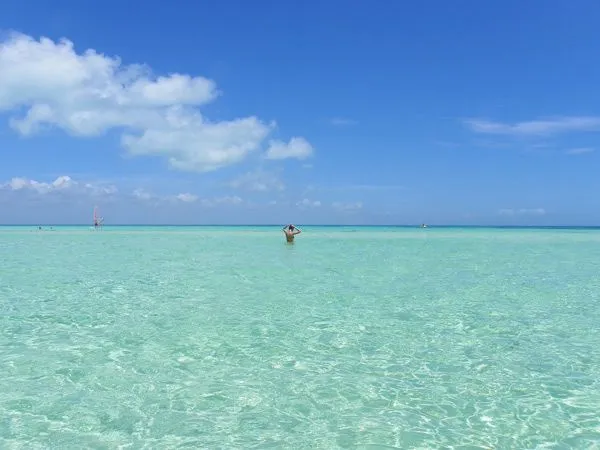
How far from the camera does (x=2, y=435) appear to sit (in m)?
5.43

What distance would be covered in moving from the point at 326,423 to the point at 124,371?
11.7 feet

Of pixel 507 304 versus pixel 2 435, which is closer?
pixel 2 435

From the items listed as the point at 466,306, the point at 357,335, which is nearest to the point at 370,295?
the point at 466,306

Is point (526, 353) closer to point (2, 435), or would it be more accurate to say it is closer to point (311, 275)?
point (2, 435)

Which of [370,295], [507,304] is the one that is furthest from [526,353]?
[370,295]

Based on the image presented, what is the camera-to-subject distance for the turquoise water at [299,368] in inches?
221

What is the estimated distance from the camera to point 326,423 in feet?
19.2

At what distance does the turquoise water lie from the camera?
18.5 feet

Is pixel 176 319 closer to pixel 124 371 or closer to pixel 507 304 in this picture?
pixel 124 371

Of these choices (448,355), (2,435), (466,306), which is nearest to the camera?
(2,435)

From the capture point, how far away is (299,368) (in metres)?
7.92

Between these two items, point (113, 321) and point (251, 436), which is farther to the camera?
point (113, 321)

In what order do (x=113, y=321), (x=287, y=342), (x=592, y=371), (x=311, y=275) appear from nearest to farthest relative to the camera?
1. (x=592, y=371)
2. (x=287, y=342)
3. (x=113, y=321)
4. (x=311, y=275)

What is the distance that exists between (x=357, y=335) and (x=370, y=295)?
512 cm
